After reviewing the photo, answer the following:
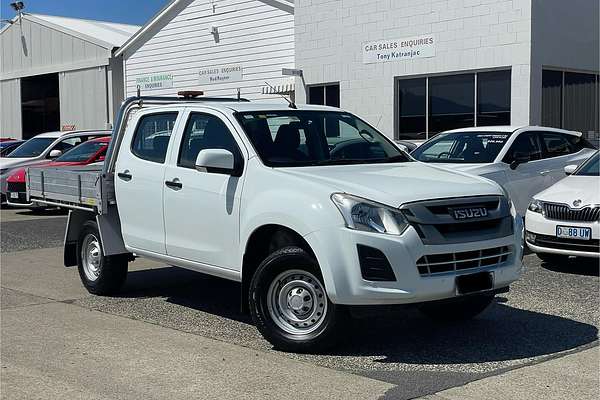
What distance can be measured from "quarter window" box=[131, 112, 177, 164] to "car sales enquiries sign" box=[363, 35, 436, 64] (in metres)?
11.2

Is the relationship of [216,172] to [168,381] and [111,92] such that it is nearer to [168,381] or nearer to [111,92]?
[168,381]

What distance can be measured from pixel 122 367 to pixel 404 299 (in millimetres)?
2080

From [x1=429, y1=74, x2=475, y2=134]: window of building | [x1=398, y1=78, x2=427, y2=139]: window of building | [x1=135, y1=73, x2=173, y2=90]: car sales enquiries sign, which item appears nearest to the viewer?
[x1=429, y1=74, x2=475, y2=134]: window of building

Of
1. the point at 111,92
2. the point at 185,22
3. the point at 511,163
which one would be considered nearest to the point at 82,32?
the point at 111,92

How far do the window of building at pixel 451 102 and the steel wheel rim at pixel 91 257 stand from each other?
423 inches

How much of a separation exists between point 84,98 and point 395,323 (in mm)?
26569

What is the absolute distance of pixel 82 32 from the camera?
3125 cm

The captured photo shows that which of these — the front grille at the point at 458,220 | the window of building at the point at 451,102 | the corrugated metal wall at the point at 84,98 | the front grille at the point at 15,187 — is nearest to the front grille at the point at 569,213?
the front grille at the point at 458,220

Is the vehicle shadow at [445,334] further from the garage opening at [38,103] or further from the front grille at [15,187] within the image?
the garage opening at [38,103]

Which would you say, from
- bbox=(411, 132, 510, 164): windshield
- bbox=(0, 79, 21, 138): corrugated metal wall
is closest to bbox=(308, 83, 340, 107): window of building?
bbox=(411, 132, 510, 164): windshield

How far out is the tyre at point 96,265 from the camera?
26.6 ft

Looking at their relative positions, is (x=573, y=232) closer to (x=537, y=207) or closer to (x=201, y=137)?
(x=537, y=207)

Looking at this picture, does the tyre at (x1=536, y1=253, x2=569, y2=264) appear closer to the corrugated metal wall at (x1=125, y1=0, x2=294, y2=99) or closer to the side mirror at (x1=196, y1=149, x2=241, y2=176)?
the side mirror at (x1=196, y1=149, x2=241, y2=176)

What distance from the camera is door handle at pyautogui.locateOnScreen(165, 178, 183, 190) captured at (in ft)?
22.7
